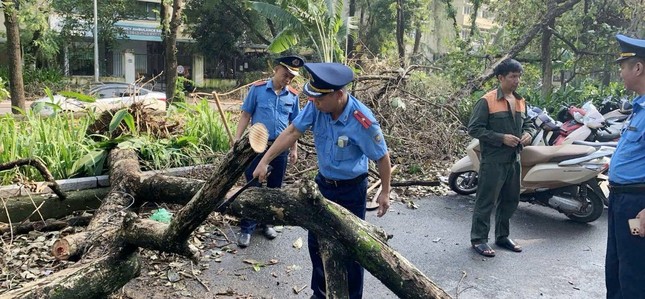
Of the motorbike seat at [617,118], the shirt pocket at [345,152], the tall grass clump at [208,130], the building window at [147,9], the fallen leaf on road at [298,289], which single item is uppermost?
the building window at [147,9]

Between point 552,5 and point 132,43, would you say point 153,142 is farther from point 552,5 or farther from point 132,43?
point 132,43

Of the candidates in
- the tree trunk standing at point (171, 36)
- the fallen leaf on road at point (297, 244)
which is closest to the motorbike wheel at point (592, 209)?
the fallen leaf on road at point (297, 244)

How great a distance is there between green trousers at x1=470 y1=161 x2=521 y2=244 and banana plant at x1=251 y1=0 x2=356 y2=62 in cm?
685

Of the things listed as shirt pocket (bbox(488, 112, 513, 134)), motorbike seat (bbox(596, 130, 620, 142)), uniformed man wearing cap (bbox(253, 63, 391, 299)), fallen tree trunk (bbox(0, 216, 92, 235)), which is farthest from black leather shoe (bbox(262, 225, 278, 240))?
motorbike seat (bbox(596, 130, 620, 142))

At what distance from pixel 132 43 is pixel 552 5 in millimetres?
27057

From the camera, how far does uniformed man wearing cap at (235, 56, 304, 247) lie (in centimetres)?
490

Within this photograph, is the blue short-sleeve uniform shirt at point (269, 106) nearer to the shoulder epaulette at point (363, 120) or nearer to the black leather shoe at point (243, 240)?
the black leather shoe at point (243, 240)

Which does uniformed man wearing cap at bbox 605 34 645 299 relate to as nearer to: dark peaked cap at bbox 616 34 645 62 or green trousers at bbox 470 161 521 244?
dark peaked cap at bbox 616 34 645 62

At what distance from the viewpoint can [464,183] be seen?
7.07m

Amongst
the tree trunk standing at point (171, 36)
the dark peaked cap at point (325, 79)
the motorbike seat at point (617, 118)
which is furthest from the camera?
the tree trunk standing at point (171, 36)

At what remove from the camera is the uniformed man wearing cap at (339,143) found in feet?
10.8

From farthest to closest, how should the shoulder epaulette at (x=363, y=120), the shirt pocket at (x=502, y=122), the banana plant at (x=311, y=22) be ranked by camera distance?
the banana plant at (x=311, y=22) < the shirt pocket at (x=502, y=122) < the shoulder epaulette at (x=363, y=120)

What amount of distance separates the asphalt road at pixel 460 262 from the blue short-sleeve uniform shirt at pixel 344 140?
1120 mm

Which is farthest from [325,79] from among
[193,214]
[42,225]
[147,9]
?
[147,9]
